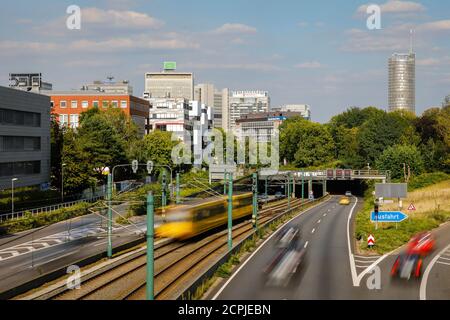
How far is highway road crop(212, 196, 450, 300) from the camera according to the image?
1053 inches

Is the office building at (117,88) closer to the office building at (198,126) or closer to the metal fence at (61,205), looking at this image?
the office building at (198,126)

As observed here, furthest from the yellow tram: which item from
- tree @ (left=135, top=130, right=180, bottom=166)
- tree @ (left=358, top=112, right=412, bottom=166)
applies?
tree @ (left=358, top=112, right=412, bottom=166)

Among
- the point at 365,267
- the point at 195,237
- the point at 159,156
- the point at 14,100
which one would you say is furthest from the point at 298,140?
the point at 365,267

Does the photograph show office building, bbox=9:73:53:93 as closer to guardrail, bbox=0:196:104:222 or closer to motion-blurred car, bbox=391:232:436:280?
guardrail, bbox=0:196:104:222

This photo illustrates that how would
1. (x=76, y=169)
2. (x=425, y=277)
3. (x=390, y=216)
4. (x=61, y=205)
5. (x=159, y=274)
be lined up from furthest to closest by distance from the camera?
(x=76, y=169)
(x=61, y=205)
(x=390, y=216)
(x=159, y=274)
(x=425, y=277)

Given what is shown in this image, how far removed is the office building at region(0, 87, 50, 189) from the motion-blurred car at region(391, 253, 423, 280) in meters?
47.0

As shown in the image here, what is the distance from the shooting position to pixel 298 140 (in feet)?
467

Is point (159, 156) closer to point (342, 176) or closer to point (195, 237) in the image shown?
point (342, 176)

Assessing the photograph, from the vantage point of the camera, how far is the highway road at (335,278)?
26.7m

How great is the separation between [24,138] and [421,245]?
51.9 m

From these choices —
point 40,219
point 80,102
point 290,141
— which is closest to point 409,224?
point 40,219

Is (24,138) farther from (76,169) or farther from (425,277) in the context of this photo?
(425,277)

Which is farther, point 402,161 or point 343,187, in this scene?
point 343,187

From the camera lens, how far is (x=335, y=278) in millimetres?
30844
